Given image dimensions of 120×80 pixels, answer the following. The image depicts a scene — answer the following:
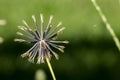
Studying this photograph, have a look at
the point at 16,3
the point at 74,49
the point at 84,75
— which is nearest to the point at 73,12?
the point at 16,3

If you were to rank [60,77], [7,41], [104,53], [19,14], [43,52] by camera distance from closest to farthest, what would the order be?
[43,52]
[60,77]
[104,53]
[7,41]
[19,14]

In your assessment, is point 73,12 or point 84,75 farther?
point 73,12

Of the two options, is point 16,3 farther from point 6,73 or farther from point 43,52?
point 43,52

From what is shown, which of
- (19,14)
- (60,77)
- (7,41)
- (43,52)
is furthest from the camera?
(19,14)

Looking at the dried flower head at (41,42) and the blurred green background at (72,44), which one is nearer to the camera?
the dried flower head at (41,42)

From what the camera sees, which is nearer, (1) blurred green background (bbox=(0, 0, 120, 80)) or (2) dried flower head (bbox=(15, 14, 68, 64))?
(2) dried flower head (bbox=(15, 14, 68, 64))

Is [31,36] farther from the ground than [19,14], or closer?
closer

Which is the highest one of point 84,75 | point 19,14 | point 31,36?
point 19,14

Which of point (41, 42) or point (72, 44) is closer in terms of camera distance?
point (41, 42)
